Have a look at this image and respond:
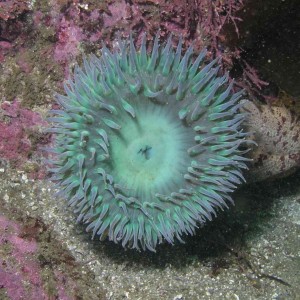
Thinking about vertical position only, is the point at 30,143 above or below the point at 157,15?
below

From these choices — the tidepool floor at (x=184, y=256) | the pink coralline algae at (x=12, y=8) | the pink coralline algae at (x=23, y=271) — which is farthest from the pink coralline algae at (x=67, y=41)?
the pink coralline algae at (x=23, y=271)

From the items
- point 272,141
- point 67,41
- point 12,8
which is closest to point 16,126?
point 67,41

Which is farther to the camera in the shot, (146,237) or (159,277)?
(159,277)

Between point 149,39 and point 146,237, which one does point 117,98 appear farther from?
point 146,237

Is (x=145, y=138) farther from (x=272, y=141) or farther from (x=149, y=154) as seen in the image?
(x=272, y=141)

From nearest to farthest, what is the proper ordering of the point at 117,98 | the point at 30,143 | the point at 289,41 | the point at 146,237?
1. the point at 117,98
2. the point at 146,237
3. the point at 289,41
4. the point at 30,143

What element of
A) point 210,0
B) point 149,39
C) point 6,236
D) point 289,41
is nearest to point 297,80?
point 289,41
